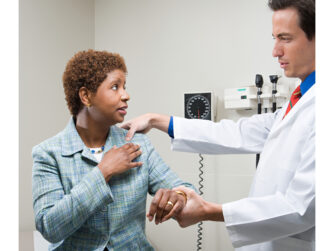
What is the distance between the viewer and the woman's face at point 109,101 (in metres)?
1.33

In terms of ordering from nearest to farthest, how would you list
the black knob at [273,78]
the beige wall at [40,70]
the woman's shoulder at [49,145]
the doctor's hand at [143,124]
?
1. the woman's shoulder at [49,145]
2. the doctor's hand at [143,124]
3. the black knob at [273,78]
4. the beige wall at [40,70]

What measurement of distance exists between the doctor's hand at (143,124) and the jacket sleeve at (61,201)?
1.07 ft

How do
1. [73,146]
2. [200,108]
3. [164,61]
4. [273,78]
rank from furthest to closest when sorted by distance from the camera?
[164,61] → [200,108] → [273,78] → [73,146]

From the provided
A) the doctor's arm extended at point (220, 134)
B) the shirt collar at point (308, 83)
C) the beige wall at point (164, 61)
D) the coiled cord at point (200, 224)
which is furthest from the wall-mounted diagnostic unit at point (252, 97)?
the shirt collar at point (308, 83)

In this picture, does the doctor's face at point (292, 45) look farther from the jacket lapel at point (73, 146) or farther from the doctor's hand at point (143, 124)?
the jacket lapel at point (73, 146)

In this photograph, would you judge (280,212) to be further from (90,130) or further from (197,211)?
(90,130)

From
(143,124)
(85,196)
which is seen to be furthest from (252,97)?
(85,196)

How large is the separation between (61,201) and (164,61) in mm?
1787

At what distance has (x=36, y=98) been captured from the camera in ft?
7.99

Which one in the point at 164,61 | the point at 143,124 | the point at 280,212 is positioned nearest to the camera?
the point at 280,212

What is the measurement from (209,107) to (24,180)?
141 cm

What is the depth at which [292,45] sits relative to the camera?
1.12m
